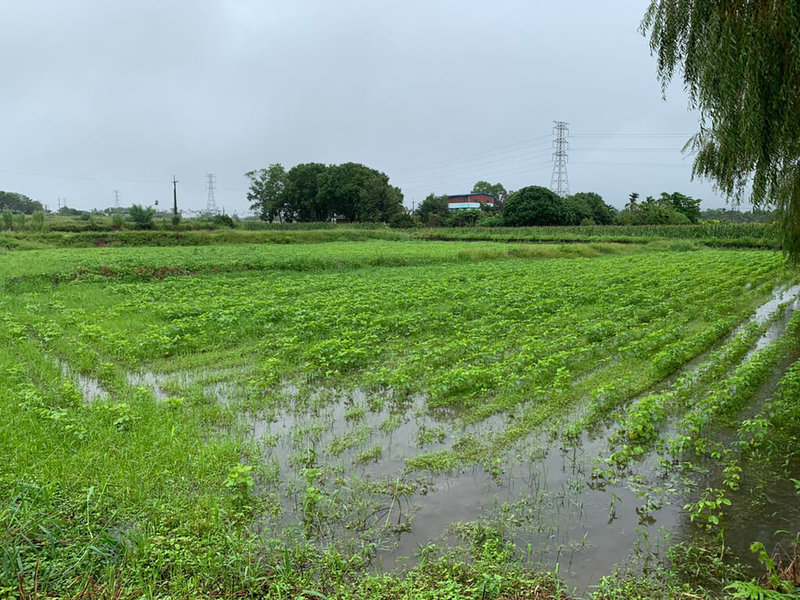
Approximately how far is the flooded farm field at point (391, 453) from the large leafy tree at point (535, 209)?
5849 centimetres

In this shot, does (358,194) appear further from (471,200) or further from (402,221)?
(471,200)

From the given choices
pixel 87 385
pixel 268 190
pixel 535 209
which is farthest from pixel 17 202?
pixel 87 385

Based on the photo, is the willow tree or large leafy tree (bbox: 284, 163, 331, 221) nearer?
the willow tree

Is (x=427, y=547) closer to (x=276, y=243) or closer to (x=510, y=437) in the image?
(x=510, y=437)

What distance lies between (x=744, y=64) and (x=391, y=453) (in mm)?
6287

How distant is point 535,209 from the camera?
2726 inches

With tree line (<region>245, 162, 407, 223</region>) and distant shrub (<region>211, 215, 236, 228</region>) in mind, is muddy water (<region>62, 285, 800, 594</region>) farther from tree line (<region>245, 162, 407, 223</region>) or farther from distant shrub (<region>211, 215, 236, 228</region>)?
tree line (<region>245, 162, 407, 223</region>)

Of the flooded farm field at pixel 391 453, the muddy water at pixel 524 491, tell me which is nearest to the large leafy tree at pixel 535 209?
the flooded farm field at pixel 391 453

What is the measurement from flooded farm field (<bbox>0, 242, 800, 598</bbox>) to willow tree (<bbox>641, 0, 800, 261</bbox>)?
349 centimetres

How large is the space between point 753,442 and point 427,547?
14.4 ft

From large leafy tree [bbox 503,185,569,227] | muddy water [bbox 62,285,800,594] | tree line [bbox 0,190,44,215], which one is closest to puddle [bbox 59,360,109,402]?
muddy water [bbox 62,285,800,594]

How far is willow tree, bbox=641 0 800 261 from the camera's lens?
5.68m

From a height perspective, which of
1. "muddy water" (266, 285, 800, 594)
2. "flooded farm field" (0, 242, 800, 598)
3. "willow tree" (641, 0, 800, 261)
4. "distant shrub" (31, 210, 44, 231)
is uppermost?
"distant shrub" (31, 210, 44, 231)

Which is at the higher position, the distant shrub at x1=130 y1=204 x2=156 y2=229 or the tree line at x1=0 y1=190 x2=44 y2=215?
the tree line at x1=0 y1=190 x2=44 y2=215
